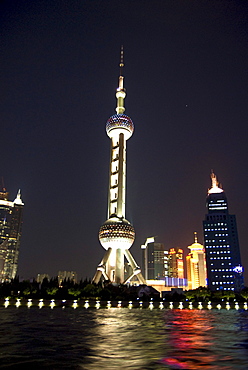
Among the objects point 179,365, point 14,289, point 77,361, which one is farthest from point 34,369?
point 14,289

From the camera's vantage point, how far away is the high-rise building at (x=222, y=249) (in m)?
166

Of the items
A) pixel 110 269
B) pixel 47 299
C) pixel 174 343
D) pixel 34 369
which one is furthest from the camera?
pixel 110 269

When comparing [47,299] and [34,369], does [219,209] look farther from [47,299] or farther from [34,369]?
[34,369]

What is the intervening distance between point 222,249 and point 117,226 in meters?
84.5

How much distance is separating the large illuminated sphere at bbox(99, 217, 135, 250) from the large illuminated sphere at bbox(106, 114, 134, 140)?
3762cm

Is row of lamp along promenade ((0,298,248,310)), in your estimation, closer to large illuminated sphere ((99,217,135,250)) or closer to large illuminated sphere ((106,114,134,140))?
large illuminated sphere ((99,217,135,250))

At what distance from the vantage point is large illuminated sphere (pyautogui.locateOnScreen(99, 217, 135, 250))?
11569 centimetres

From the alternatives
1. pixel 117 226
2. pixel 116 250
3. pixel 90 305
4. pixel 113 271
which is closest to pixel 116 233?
pixel 117 226

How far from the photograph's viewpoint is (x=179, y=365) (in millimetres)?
8602

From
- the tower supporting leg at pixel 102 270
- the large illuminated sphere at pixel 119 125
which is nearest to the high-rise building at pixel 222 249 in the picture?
the tower supporting leg at pixel 102 270

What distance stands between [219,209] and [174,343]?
186m

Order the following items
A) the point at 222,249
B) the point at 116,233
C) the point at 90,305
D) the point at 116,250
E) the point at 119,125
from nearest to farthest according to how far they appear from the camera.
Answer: the point at 90,305
the point at 116,233
the point at 116,250
the point at 119,125
the point at 222,249

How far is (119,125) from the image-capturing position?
428 feet

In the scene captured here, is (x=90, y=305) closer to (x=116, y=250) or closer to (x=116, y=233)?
(x=116, y=233)
